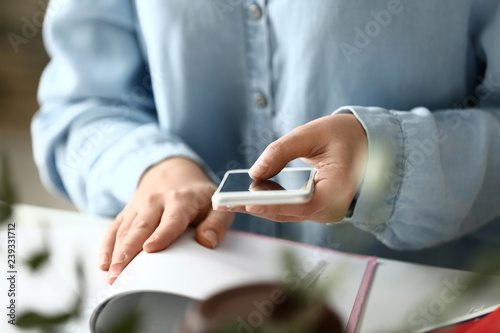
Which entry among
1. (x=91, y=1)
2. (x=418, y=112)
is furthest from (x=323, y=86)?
(x=91, y=1)

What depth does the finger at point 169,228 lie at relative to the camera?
0.34 m

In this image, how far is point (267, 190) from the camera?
25cm

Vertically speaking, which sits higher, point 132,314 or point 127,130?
point 132,314

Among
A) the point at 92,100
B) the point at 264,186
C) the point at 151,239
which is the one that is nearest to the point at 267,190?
the point at 264,186

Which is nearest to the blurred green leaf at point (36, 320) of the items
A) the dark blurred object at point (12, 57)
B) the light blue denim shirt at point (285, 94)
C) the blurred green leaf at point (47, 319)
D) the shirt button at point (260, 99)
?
the blurred green leaf at point (47, 319)

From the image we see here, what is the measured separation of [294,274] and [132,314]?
0.04m

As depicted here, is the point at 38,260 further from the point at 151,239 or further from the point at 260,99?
the point at 260,99

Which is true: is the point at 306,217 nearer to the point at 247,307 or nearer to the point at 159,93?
the point at 247,307

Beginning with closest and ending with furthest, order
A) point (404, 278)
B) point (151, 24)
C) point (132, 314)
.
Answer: point (132, 314), point (404, 278), point (151, 24)

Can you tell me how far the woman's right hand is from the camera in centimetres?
35

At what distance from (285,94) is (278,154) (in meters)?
0.19

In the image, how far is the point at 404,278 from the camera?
1.23 ft

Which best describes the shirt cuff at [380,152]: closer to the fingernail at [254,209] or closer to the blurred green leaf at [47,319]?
the fingernail at [254,209]

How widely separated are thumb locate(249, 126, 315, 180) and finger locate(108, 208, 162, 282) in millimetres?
132
